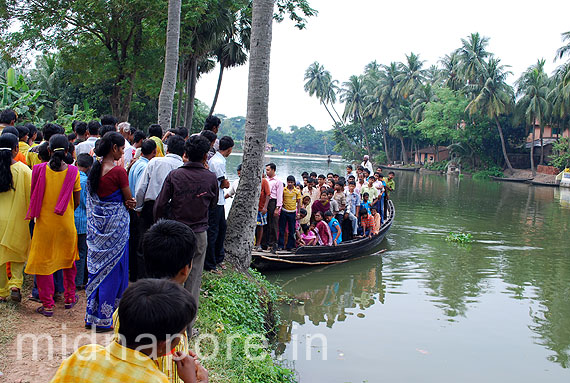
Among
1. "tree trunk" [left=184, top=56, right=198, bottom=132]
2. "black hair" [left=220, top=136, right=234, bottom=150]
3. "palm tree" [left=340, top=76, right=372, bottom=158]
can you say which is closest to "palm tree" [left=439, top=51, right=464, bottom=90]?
"palm tree" [left=340, top=76, right=372, bottom=158]

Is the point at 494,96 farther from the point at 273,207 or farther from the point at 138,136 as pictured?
the point at 138,136

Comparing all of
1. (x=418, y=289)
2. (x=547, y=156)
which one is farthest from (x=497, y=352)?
(x=547, y=156)

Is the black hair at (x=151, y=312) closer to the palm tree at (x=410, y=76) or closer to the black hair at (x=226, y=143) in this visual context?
the black hair at (x=226, y=143)

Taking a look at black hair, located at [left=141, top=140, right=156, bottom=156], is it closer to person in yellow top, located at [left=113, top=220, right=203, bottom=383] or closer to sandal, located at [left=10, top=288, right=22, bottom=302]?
sandal, located at [left=10, top=288, right=22, bottom=302]

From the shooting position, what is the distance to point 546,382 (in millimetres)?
7000

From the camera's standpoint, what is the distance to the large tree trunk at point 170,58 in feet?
34.5

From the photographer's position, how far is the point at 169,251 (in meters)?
2.82

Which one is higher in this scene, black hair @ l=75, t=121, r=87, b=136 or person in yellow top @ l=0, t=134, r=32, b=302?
black hair @ l=75, t=121, r=87, b=136

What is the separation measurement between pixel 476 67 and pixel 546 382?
45.2 meters

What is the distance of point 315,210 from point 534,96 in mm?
39320

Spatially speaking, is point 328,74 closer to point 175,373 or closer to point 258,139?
point 258,139

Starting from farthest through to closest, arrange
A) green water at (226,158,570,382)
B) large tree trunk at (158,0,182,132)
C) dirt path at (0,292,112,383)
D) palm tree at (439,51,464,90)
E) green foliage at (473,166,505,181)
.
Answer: palm tree at (439,51,464,90), green foliage at (473,166,505,181), large tree trunk at (158,0,182,132), green water at (226,158,570,382), dirt path at (0,292,112,383)

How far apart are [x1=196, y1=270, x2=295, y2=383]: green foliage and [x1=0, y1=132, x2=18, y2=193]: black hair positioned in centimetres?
230

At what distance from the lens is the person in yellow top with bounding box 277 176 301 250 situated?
10.1m
